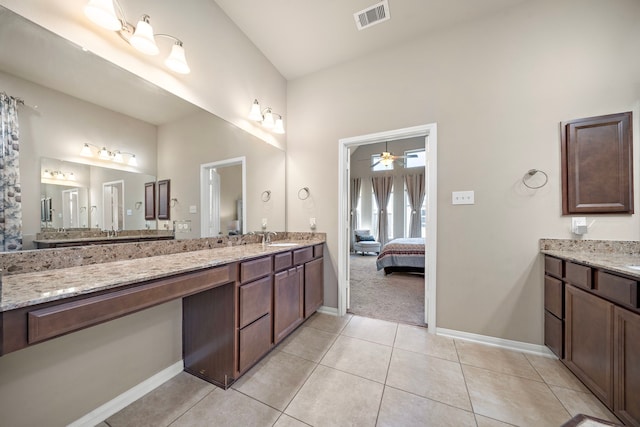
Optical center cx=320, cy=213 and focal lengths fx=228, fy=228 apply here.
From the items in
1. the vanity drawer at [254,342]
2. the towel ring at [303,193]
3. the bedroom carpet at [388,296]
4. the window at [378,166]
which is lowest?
the bedroom carpet at [388,296]

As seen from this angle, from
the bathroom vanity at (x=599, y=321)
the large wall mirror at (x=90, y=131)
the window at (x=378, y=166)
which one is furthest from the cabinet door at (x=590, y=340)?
the window at (x=378, y=166)

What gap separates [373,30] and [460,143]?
4.64ft

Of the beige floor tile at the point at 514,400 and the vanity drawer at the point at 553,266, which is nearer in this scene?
the beige floor tile at the point at 514,400

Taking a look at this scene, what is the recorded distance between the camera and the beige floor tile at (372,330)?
7.09 feet

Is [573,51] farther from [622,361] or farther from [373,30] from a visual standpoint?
[622,361]

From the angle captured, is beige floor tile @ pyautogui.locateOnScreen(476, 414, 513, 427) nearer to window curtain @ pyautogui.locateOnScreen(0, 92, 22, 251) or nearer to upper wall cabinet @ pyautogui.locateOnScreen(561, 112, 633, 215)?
upper wall cabinet @ pyautogui.locateOnScreen(561, 112, 633, 215)

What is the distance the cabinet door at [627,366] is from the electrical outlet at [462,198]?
3.64ft

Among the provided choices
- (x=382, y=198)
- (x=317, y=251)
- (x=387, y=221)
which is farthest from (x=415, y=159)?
(x=317, y=251)

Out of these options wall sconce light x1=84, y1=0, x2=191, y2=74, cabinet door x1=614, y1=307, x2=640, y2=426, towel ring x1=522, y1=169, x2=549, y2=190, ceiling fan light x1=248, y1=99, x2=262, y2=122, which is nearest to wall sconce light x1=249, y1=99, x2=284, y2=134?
ceiling fan light x1=248, y1=99, x2=262, y2=122

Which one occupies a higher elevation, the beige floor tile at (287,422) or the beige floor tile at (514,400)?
the beige floor tile at (287,422)

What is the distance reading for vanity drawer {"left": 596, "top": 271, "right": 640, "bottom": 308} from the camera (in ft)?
3.66

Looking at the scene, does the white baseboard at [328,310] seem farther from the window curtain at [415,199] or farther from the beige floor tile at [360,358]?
the window curtain at [415,199]

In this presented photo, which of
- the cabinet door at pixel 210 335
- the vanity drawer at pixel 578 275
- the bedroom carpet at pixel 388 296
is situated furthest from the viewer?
the bedroom carpet at pixel 388 296

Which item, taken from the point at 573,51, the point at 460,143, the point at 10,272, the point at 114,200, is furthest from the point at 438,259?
the point at 10,272
